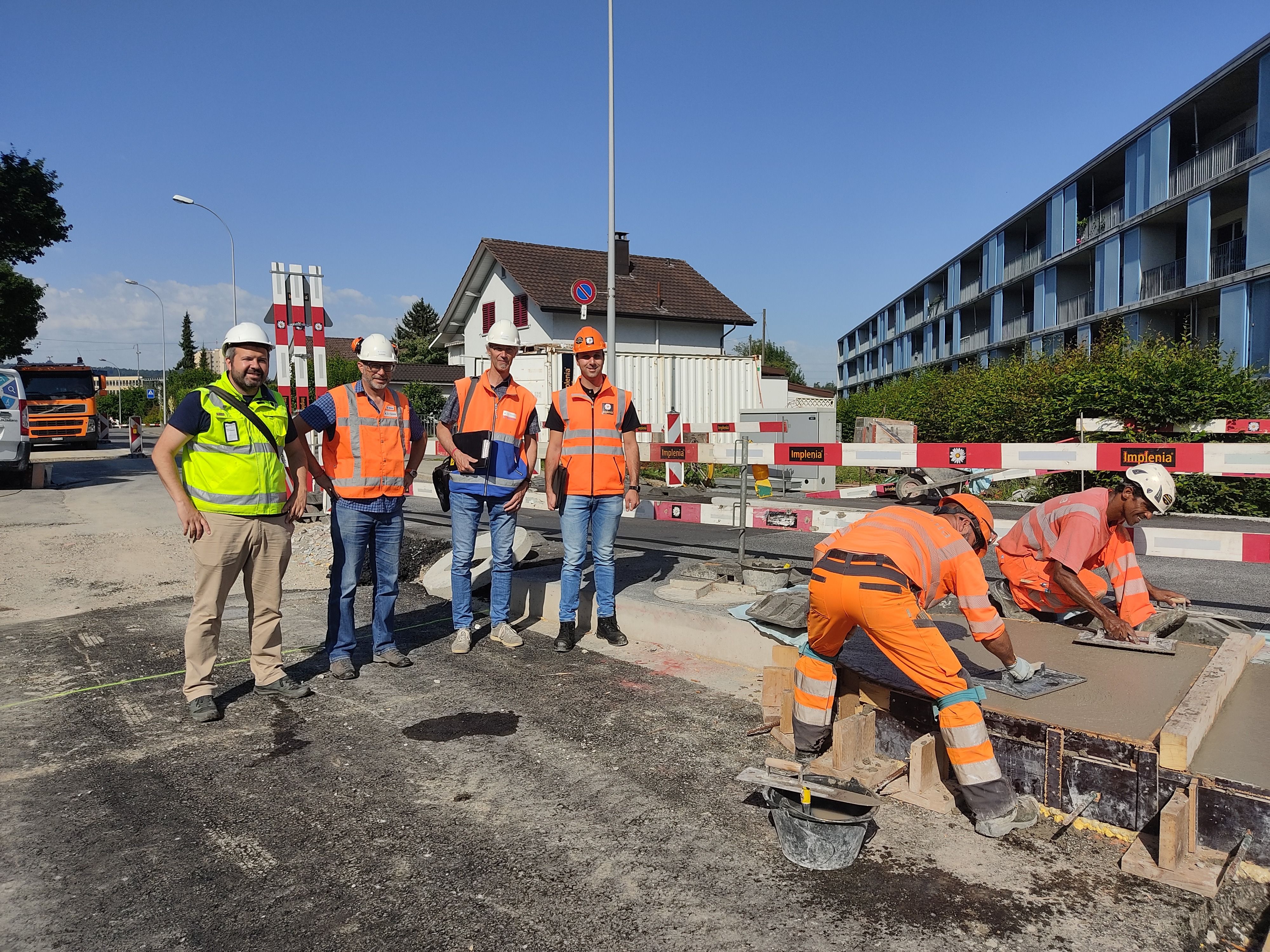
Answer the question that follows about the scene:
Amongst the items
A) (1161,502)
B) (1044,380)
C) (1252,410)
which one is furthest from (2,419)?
(1252,410)

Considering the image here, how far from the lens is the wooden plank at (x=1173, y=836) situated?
270cm

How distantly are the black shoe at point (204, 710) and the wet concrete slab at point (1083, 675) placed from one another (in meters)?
3.16

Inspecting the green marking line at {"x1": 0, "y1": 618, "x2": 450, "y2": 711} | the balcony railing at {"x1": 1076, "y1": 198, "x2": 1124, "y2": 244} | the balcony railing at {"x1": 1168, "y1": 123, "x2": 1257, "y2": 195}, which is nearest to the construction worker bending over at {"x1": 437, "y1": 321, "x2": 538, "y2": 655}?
the green marking line at {"x1": 0, "y1": 618, "x2": 450, "y2": 711}

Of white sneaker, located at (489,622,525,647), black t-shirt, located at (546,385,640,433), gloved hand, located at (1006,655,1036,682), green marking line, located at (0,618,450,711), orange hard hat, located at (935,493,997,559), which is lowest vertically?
green marking line, located at (0,618,450,711)

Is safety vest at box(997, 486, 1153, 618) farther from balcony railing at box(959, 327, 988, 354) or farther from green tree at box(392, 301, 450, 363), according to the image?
green tree at box(392, 301, 450, 363)

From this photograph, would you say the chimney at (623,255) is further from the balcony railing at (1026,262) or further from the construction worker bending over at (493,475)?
the construction worker bending over at (493,475)

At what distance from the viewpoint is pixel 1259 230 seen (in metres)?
21.7

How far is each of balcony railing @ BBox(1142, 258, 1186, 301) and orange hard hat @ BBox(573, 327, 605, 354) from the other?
2666 centimetres

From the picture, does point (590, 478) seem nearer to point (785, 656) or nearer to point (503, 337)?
point (503, 337)

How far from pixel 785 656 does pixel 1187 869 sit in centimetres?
190

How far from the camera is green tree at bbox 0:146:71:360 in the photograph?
2636 centimetres

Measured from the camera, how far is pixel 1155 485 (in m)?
4.27

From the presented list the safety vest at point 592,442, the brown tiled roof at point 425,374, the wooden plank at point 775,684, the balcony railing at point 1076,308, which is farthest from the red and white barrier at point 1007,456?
the brown tiled roof at point 425,374

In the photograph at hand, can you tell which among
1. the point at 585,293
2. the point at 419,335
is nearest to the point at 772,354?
the point at 419,335
